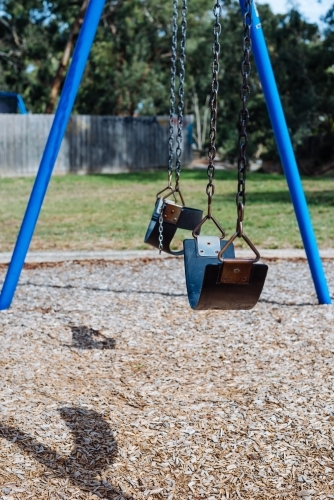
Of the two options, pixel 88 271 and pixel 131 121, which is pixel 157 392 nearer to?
pixel 88 271

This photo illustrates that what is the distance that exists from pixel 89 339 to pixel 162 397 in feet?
3.07

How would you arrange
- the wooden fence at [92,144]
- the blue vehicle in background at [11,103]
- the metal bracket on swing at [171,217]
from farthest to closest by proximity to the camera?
1. the blue vehicle in background at [11,103]
2. the wooden fence at [92,144]
3. the metal bracket on swing at [171,217]

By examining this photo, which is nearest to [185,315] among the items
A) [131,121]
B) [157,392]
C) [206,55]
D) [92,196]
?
[157,392]

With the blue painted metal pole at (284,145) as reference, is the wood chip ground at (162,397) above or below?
below

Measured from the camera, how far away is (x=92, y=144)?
1975cm

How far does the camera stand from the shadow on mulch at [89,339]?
3.93m

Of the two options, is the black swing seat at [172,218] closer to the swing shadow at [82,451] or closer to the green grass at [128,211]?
the swing shadow at [82,451]

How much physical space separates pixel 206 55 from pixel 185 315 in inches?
1009

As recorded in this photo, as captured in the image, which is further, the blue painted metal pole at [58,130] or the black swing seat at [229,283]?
the blue painted metal pole at [58,130]

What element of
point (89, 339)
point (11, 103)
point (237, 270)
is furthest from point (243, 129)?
point (11, 103)

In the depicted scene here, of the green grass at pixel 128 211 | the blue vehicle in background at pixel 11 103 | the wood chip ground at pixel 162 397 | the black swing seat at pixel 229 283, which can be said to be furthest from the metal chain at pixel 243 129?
the blue vehicle in background at pixel 11 103

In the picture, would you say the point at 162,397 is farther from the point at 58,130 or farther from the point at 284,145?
the point at 284,145

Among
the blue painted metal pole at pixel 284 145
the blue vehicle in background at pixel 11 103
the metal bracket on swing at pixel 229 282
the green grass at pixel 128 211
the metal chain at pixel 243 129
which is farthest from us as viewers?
the blue vehicle in background at pixel 11 103

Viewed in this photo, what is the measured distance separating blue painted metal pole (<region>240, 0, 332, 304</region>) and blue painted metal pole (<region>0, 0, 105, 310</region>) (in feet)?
3.20
